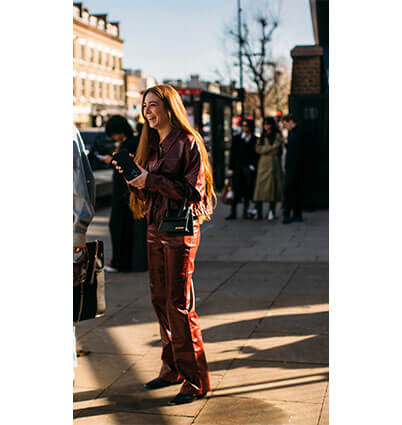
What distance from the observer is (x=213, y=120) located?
1706cm

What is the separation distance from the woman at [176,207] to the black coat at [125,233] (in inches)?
143

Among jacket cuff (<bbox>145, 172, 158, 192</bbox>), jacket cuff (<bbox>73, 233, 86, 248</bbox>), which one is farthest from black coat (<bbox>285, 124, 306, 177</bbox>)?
jacket cuff (<bbox>73, 233, 86, 248</bbox>)

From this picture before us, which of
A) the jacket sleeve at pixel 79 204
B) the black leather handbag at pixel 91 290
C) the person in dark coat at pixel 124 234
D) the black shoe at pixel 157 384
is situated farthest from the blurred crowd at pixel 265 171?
the jacket sleeve at pixel 79 204

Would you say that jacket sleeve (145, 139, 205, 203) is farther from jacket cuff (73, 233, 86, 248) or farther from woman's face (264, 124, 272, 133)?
woman's face (264, 124, 272, 133)

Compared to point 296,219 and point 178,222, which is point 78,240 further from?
point 296,219

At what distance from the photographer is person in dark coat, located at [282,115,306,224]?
11.5 metres

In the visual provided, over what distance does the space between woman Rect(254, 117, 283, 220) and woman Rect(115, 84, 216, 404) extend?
26.8 feet

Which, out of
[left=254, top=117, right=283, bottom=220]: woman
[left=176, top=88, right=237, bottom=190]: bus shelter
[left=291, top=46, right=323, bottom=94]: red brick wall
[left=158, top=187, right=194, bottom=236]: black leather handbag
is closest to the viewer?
[left=158, top=187, right=194, bottom=236]: black leather handbag

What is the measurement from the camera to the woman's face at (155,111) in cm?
388

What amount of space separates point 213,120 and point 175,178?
13.3m

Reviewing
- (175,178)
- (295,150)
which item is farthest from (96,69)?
(175,178)
